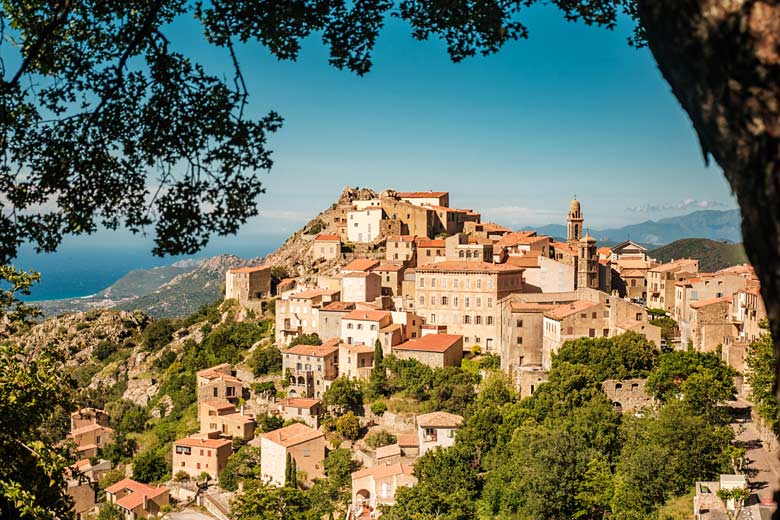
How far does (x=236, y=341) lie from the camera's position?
50.5 m

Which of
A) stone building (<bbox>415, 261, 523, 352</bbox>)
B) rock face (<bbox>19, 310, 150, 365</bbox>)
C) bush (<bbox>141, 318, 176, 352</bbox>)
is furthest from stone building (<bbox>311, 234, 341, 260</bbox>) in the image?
rock face (<bbox>19, 310, 150, 365</bbox>)

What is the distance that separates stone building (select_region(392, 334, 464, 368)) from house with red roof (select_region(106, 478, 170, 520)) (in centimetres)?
1410

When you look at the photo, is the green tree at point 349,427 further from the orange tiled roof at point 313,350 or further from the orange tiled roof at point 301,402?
the orange tiled roof at point 313,350

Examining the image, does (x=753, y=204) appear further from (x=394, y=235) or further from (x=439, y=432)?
(x=394, y=235)

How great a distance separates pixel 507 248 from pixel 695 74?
44.7 m

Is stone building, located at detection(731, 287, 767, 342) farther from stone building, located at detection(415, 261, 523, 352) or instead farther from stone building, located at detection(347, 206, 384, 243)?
stone building, located at detection(347, 206, 384, 243)

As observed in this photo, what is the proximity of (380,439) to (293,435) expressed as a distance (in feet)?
13.7

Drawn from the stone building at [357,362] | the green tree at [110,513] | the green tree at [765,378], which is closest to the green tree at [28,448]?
the green tree at [765,378]

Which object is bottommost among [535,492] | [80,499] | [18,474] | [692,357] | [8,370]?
[80,499]

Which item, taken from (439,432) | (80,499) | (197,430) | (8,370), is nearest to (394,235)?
(197,430)

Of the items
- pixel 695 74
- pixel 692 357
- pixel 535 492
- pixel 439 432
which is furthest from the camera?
pixel 439 432

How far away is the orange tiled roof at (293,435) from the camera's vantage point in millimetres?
34619

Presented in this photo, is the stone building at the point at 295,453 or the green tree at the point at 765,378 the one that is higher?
the green tree at the point at 765,378

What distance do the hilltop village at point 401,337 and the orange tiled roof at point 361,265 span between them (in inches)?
6.2
